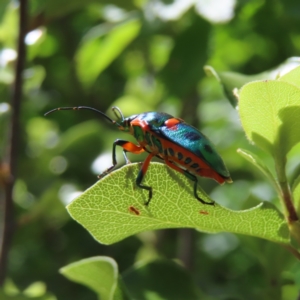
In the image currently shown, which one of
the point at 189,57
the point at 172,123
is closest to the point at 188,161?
the point at 172,123

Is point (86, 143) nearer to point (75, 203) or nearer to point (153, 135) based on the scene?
point (153, 135)

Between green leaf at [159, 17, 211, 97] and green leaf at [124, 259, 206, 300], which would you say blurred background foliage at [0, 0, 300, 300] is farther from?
green leaf at [124, 259, 206, 300]

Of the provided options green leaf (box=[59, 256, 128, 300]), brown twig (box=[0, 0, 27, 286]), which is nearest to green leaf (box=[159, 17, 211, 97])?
brown twig (box=[0, 0, 27, 286])

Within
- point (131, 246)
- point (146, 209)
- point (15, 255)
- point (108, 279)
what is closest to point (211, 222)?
point (146, 209)

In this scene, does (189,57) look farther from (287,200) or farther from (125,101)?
(287,200)

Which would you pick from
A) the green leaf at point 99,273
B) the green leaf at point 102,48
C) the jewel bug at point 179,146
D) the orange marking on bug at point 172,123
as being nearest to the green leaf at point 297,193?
the jewel bug at point 179,146
